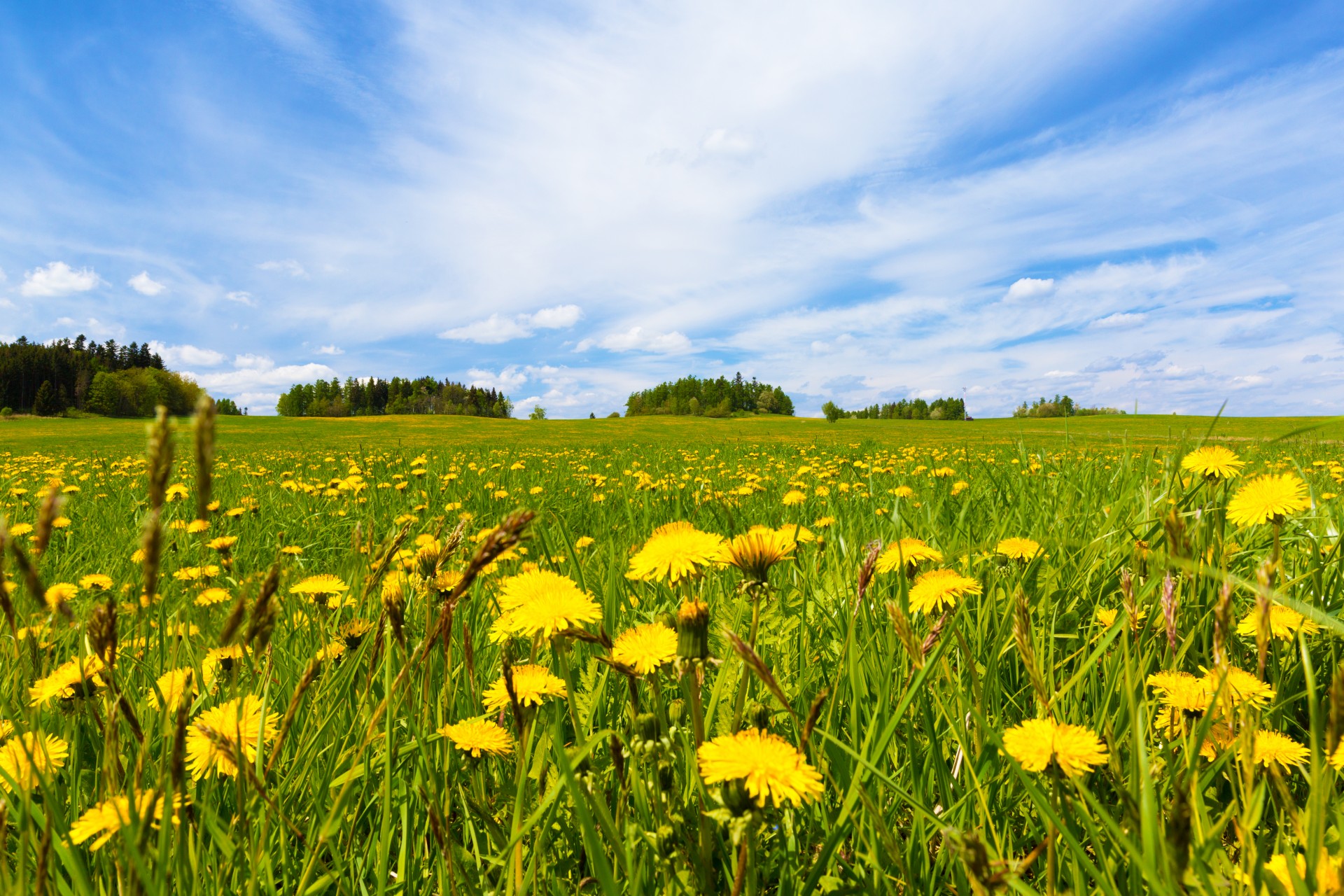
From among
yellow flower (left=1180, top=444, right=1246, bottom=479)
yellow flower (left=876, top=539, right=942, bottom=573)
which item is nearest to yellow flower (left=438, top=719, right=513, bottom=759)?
yellow flower (left=876, top=539, right=942, bottom=573)

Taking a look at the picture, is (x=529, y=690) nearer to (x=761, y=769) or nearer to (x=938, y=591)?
(x=761, y=769)

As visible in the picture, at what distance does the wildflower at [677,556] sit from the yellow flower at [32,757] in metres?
1.01

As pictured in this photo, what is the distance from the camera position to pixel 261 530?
4.66m

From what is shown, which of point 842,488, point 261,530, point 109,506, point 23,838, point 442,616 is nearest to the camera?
point 23,838

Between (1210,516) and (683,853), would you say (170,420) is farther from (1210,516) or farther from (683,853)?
(1210,516)

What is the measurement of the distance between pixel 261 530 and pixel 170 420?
4.79 metres

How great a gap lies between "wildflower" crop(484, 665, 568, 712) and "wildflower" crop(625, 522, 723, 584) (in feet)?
0.91

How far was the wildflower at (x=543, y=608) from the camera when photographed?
1.12 meters

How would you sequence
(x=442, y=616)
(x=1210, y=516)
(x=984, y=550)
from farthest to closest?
(x=984, y=550), (x=1210, y=516), (x=442, y=616)

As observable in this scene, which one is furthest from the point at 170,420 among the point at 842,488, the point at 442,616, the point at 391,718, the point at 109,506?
the point at 109,506

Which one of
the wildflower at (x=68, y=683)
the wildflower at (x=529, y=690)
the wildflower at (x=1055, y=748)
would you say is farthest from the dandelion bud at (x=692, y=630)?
the wildflower at (x=68, y=683)

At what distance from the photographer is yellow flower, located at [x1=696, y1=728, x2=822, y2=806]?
809 mm

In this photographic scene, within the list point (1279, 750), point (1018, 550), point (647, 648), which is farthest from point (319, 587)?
point (1279, 750)

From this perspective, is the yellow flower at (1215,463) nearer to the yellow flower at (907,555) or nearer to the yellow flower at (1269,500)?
the yellow flower at (1269,500)
